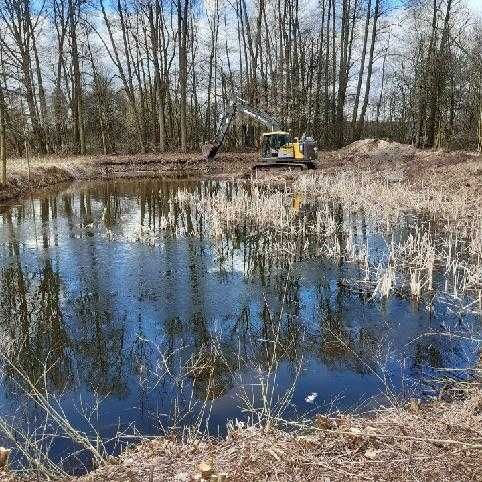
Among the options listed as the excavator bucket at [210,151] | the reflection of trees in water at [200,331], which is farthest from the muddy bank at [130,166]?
the reflection of trees in water at [200,331]

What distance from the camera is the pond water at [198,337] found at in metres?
4.85

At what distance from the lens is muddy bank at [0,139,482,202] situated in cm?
1673

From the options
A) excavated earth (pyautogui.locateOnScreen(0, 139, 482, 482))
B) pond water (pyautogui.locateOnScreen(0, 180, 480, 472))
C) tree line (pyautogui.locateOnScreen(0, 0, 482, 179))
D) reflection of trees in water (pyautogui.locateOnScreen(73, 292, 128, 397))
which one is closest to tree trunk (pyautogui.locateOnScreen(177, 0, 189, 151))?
tree line (pyautogui.locateOnScreen(0, 0, 482, 179))

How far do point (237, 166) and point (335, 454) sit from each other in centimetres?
2318

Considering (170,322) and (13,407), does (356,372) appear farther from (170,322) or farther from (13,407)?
(13,407)

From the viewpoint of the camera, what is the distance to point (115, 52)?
3303cm

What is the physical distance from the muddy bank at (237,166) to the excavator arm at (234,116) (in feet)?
1.90

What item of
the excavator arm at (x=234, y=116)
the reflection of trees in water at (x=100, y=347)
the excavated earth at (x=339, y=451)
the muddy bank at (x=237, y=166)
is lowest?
the reflection of trees in water at (x=100, y=347)

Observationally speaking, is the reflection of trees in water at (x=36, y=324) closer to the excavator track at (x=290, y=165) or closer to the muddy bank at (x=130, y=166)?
the muddy bank at (x=130, y=166)

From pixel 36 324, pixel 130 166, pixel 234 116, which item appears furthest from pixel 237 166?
pixel 36 324

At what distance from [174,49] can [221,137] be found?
1161 cm

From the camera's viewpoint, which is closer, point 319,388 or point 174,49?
point 319,388

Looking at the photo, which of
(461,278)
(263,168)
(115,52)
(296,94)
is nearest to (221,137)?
(263,168)

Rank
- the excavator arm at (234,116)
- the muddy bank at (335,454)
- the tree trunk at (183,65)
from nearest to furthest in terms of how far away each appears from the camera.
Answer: the muddy bank at (335,454)
the excavator arm at (234,116)
the tree trunk at (183,65)
